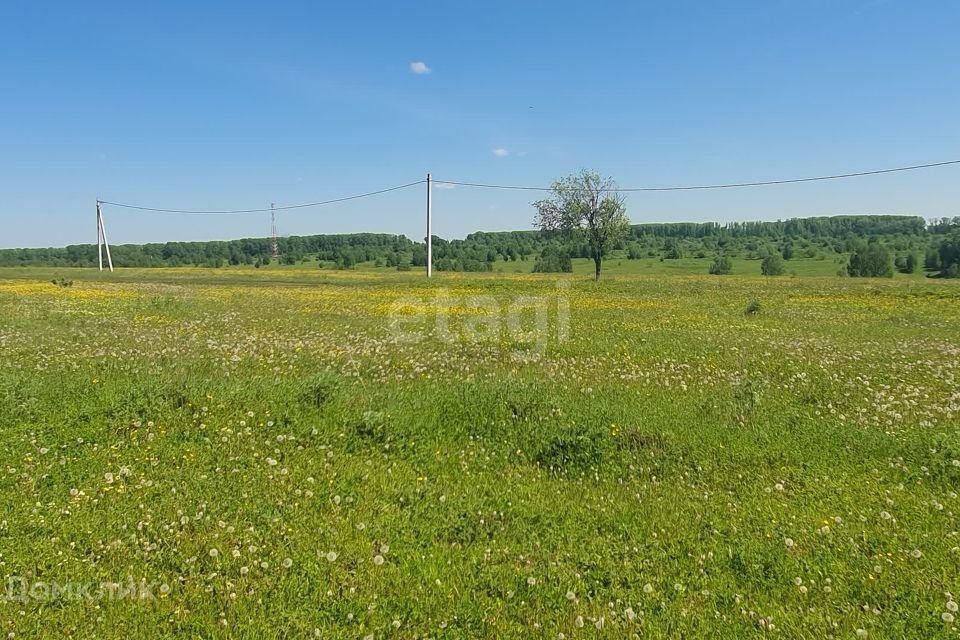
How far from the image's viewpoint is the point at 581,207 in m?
61.1

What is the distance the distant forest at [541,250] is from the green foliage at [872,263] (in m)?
0.14

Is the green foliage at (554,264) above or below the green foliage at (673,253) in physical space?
below

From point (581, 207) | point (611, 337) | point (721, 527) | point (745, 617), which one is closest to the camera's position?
point (745, 617)

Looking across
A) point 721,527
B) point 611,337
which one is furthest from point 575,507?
point 611,337

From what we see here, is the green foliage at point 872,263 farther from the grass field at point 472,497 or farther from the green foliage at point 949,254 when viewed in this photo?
the grass field at point 472,497

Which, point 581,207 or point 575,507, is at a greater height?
point 581,207

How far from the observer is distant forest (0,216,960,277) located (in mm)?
93812

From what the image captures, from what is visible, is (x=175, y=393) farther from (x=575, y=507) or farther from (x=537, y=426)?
(x=575, y=507)

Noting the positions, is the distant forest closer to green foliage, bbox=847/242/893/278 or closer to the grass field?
green foliage, bbox=847/242/893/278

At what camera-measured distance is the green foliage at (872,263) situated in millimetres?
88250

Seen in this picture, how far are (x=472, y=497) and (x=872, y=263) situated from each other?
106799 mm

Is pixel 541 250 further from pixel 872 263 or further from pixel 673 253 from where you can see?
pixel 872 263

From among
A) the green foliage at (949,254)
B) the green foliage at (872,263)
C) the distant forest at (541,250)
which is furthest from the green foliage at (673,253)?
the green foliage at (949,254)

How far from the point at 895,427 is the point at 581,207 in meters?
55.4
